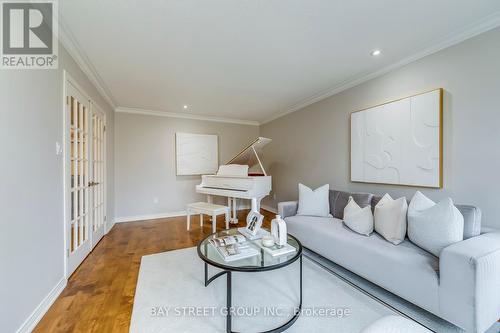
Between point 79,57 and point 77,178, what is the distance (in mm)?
1380

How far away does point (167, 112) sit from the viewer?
4.68m

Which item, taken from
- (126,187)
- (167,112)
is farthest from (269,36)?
(126,187)

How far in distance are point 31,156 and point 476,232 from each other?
3517 mm

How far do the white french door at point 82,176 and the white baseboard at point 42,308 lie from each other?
20 centimetres

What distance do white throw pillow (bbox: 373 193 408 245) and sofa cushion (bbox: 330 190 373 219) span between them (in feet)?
1.35

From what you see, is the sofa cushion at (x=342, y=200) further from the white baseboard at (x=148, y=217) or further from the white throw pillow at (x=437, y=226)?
the white baseboard at (x=148, y=217)

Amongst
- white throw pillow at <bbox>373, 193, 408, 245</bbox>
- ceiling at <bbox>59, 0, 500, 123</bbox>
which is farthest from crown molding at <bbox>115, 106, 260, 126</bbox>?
white throw pillow at <bbox>373, 193, 408, 245</bbox>

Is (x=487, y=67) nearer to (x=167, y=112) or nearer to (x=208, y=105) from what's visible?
(x=208, y=105)

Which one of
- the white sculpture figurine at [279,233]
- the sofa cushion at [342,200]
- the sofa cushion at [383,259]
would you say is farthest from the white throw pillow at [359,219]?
the white sculpture figurine at [279,233]

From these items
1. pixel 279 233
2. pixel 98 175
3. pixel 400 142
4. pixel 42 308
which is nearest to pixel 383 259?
pixel 279 233

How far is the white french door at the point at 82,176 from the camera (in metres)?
2.15

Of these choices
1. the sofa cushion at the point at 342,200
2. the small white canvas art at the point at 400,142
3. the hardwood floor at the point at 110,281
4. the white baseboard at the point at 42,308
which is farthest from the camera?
the sofa cushion at the point at 342,200

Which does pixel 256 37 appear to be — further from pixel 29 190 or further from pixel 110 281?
pixel 110 281

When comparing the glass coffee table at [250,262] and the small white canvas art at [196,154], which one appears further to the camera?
the small white canvas art at [196,154]
